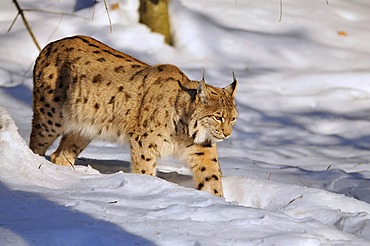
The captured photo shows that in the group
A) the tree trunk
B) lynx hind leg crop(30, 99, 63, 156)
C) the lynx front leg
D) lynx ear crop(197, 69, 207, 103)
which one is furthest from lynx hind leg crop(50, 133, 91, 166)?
the tree trunk

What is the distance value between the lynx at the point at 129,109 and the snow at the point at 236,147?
262 millimetres

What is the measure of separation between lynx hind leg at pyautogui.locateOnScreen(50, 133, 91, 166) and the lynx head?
→ 1111 mm

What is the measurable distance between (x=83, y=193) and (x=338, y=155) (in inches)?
159

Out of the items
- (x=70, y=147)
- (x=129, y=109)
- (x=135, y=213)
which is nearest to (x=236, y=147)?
(x=70, y=147)

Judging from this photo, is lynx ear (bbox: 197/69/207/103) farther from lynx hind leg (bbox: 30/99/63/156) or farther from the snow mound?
lynx hind leg (bbox: 30/99/63/156)

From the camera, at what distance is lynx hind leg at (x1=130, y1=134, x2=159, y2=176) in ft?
18.8

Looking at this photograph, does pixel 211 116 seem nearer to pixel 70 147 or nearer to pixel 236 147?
pixel 70 147

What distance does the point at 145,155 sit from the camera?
226 inches

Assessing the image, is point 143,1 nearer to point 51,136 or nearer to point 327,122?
point 327,122

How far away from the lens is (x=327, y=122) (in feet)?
29.3

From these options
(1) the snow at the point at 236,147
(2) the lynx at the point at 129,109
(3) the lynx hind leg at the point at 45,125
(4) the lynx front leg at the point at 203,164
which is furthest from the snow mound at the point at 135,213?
(3) the lynx hind leg at the point at 45,125

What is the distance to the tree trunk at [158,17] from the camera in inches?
414

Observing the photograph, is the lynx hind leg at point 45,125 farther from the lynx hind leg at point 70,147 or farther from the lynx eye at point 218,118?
the lynx eye at point 218,118

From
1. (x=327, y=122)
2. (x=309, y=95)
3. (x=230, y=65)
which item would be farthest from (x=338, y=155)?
(x=230, y=65)
